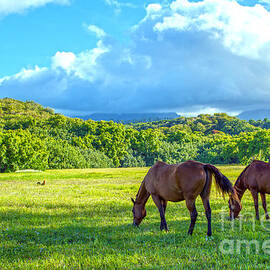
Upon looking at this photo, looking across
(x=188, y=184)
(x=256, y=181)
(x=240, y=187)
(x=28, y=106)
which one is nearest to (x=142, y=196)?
(x=188, y=184)

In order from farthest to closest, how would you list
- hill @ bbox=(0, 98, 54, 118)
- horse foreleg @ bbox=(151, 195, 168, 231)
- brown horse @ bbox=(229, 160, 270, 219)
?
hill @ bbox=(0, 98, 54, 118) → brown horse @ bbox=(229, 160, 270, 219) → horse foreleg @ bbox=(151, 195, 168, 231)

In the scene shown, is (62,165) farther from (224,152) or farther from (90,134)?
(224,152)

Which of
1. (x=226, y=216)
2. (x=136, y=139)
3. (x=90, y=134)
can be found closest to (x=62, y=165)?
(x=90, y=134)

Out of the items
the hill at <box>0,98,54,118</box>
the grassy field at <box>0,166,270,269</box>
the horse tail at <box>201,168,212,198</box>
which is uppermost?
the hill at <box>0,98,54,118</box>

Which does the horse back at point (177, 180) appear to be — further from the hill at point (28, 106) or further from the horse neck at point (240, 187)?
the hill at point (28, 106)

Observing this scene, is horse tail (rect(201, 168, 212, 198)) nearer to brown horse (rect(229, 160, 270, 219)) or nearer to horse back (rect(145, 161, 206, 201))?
horse back (rect(145, 161, 206, 201))

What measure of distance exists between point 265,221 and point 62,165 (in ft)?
190

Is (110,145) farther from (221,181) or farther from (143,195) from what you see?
(221,181)

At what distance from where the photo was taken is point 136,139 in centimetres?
9100

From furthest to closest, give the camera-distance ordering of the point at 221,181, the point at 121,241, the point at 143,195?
the point at 143,195 → the point at 221,181 → the point at 121,241

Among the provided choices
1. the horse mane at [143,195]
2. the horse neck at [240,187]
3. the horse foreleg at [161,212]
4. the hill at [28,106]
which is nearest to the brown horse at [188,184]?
the horse foreleg at [161,212]
